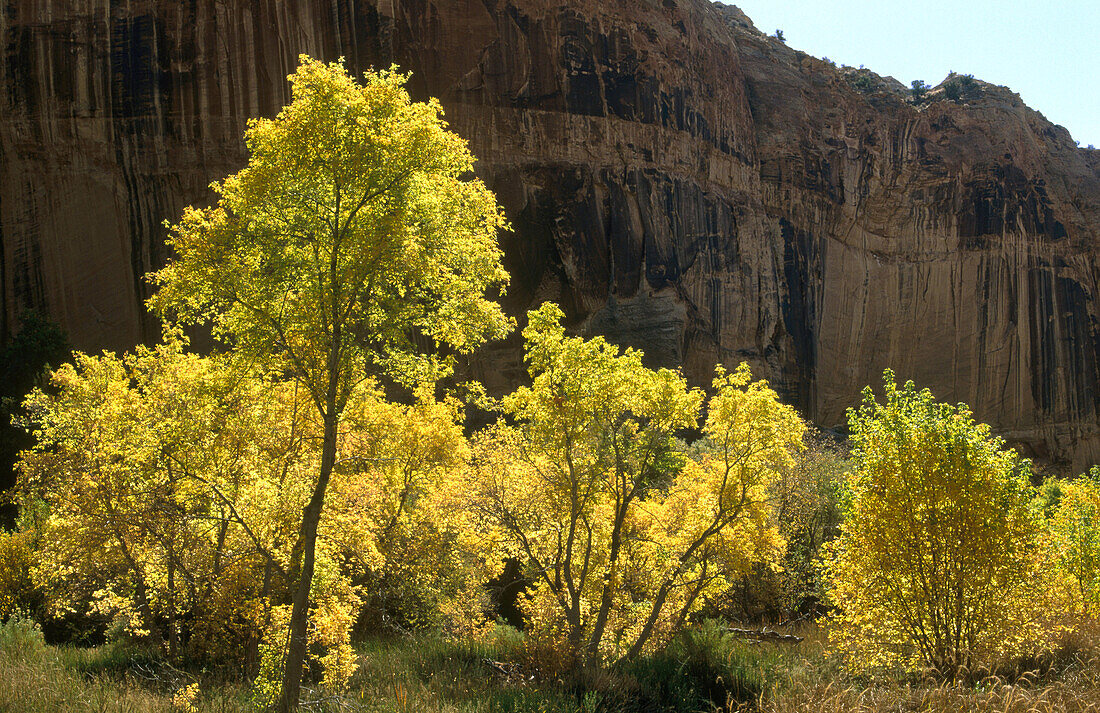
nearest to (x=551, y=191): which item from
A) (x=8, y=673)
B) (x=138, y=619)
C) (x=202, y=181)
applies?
(x=202, y=181)

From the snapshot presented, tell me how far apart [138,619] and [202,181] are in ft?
97.8

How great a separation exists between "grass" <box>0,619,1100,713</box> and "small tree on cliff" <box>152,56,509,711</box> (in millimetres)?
2511

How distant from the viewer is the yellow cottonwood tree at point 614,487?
11.8m

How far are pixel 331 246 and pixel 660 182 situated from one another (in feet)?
124

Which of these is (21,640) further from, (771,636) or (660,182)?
(660,182)

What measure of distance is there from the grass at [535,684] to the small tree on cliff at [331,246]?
8.24ft

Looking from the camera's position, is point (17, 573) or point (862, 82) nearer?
point (17, 573)

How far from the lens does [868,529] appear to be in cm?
1012

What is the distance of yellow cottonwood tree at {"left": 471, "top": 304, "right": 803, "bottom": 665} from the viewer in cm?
1181

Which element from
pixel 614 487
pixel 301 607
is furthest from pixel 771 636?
pixel 301 607

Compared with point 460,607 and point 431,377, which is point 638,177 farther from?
point 431,377

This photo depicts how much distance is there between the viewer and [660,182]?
43344 millimetres

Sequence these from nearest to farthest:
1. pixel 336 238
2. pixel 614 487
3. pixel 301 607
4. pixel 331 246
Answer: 1. pixel 301 607
2. pixel 336 238
3. pixel 331 246
4. pixel 614 487

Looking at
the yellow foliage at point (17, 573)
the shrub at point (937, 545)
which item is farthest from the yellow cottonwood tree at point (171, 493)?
the shrub at point (937, 545)
